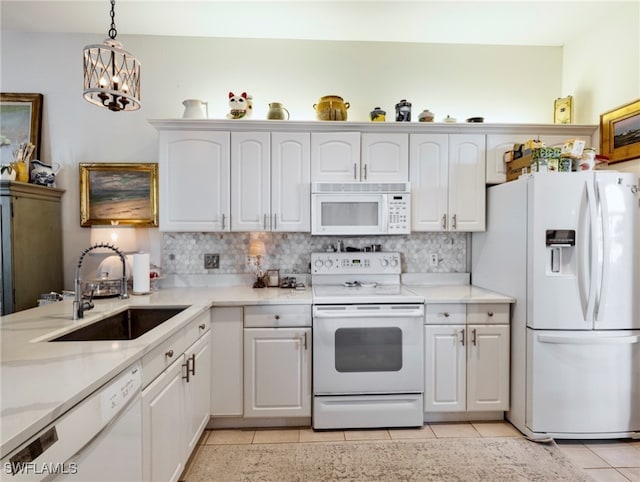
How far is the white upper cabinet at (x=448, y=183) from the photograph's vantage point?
275 centimetres

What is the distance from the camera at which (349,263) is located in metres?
2.90

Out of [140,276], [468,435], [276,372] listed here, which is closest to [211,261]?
[140,276]

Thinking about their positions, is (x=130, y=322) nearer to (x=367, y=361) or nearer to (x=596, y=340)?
(x=367, y=361)

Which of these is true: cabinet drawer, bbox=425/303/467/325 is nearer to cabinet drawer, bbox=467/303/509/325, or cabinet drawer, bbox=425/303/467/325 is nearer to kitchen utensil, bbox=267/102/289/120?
cabinet drawer, bbox=467/303/509/325

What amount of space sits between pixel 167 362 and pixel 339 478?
45.8 inches

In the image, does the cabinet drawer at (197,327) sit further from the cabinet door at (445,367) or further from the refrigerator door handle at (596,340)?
the refrigerator door handle at (596,340)

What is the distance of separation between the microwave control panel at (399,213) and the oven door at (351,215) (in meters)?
0.05

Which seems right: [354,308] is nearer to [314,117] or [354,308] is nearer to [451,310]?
[451,310]

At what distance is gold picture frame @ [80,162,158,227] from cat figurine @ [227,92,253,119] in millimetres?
811

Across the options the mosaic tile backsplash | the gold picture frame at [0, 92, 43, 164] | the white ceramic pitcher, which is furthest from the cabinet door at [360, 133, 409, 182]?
the gold picture frame at [0, 92, 43, 164]

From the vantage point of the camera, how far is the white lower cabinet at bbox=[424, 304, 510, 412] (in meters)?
2.44

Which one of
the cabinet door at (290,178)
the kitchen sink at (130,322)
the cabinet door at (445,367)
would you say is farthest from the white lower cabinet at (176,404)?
the cabinet door at (445,367)

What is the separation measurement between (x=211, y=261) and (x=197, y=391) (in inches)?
45.7

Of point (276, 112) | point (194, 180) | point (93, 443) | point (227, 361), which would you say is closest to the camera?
point (93, 443)
